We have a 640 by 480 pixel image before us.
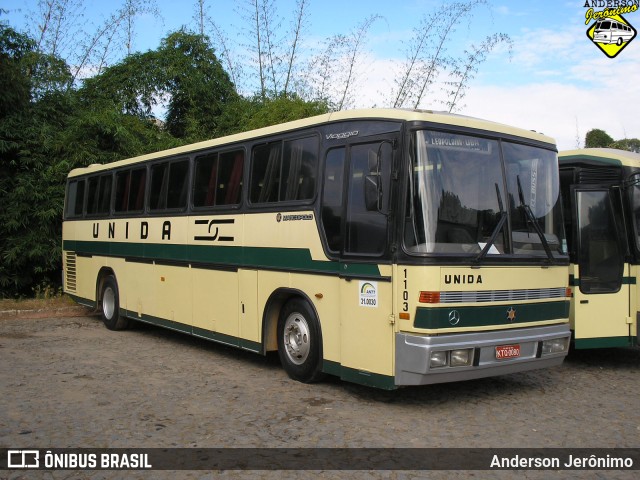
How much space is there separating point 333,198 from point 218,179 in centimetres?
270

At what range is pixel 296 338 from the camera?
771cm

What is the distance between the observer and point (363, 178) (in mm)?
6797

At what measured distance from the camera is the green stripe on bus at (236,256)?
7.03m

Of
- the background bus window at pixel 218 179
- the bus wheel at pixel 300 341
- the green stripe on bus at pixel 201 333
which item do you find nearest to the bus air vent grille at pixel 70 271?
the green stripe on bus at pixel 201 333

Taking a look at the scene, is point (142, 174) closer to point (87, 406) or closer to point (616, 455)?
point (87, 406)

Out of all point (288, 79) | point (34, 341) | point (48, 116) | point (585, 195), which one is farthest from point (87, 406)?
point (288, 79)

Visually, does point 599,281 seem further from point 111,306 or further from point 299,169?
point 111,306

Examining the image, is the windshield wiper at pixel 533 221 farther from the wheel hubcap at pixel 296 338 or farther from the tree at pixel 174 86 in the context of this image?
the tree at pixel 174 86

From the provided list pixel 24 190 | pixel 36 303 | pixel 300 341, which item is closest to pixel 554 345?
pixel 300 341

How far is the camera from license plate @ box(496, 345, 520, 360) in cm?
645

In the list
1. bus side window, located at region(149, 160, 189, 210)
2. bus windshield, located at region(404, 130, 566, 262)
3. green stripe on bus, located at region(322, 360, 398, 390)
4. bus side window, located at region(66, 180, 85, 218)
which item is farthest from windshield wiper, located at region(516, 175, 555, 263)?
bus side window, located at region(66, 180, 85, 218)

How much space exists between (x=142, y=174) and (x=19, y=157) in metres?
5.64

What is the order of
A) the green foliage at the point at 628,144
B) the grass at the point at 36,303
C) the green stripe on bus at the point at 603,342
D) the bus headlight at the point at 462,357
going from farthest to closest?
the green foliage at the point at 628,144 → the grass at the point at 36,303 → the green stripe on bus at the point at 603,342 → the bus headlight at the point at 462,357

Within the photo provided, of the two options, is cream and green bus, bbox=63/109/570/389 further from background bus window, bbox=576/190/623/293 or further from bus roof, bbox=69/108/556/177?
background bus window, bbox=576/190/623/293
